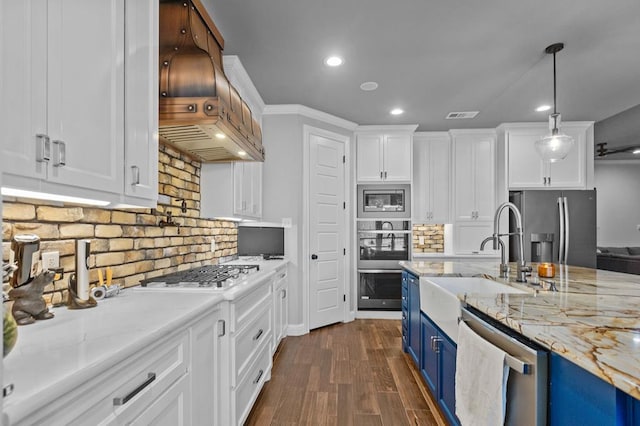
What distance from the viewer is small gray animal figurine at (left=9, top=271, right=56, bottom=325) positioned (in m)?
1.20

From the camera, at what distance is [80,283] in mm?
1442

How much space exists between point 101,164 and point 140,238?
2.83 ft

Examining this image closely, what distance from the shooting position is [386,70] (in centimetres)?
320

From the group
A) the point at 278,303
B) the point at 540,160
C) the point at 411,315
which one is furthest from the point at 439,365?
the point at 540,160

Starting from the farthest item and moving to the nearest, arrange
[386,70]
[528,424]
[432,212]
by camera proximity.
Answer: [432,212]
[386,70]
[528,424]

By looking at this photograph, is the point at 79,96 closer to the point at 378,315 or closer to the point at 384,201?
the point at 384,201

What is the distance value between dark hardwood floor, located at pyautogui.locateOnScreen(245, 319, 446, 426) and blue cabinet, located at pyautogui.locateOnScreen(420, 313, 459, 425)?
177 mm

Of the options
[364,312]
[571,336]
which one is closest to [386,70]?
[571,336]

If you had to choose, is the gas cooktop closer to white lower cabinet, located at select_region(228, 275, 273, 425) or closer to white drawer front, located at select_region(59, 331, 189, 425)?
white lower cabinet, located at select_region(228, 275, 273, 425)

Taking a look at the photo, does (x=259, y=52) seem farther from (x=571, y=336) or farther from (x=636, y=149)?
(x=636, y=149)

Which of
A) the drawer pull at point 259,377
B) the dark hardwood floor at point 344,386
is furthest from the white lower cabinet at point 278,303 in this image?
the drawer pull at point 259,377

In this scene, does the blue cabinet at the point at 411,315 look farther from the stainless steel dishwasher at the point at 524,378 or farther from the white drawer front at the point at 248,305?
the stainless steel dishwasher at the point at 524,378

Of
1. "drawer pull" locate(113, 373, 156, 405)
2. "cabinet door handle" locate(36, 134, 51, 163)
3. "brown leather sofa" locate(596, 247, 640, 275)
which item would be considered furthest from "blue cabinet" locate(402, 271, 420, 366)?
"brown leather sofa" locate(596, 247, 640, 275)

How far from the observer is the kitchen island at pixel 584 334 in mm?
851
